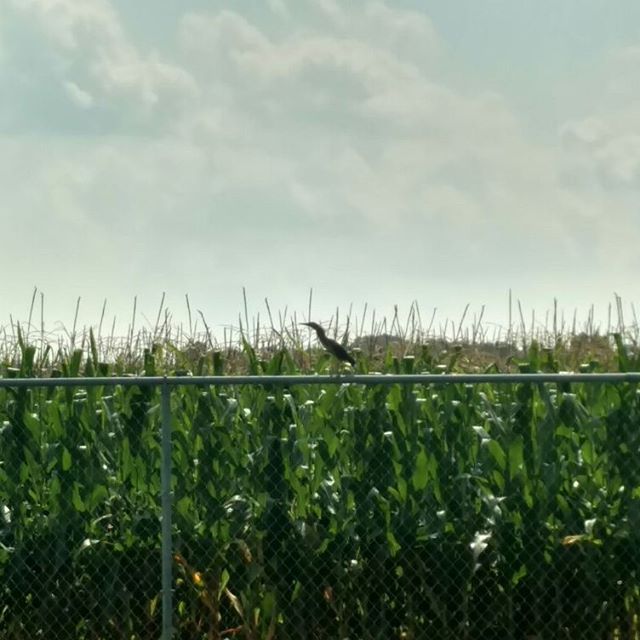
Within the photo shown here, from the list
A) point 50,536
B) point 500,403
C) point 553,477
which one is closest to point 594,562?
point 553,477

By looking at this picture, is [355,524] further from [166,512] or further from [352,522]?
[166,512]

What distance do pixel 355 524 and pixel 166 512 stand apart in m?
1.28

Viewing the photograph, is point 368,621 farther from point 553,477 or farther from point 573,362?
point 573,362

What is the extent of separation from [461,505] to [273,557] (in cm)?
125

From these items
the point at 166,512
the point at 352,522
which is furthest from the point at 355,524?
the point at 166,512

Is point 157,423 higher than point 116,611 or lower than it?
higher

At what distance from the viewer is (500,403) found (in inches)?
347

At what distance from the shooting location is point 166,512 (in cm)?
770

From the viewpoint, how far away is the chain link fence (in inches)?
324

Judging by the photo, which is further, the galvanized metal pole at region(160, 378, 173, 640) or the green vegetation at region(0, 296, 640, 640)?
the green vegetation at region(0, 296, 640, 640)

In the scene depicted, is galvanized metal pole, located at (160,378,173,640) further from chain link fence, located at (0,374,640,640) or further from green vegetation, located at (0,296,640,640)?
green vegetation, located at (0,296,640,640)

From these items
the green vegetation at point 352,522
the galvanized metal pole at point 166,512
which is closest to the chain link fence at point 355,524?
the green vegetation at point 352,522

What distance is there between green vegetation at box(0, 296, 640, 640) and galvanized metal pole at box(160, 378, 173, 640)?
519 mm

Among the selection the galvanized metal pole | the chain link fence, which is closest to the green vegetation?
the chain link fence
